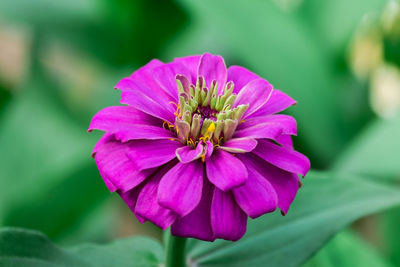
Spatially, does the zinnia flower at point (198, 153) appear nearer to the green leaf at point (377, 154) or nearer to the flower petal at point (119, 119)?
the flower petal at point (119, 119)

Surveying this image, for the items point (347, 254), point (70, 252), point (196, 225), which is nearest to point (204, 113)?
point (196, 225)

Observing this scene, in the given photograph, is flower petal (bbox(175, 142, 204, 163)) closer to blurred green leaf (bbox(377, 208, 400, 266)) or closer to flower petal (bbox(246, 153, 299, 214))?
flower petal (bbox(246, 153, 299, 214))

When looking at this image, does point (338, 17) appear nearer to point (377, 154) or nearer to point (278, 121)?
point (377, 154)

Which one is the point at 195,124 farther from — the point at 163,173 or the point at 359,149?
the point at 359,149

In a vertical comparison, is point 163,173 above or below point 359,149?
above

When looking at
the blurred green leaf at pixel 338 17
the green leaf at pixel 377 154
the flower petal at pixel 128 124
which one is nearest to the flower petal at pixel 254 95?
the flower petal at pixel 128 124

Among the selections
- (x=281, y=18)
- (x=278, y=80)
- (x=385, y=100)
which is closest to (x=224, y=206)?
(x=278, y=80)
